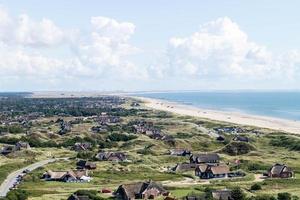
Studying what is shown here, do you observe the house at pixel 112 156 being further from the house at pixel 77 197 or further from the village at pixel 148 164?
the house at pixel 77 197

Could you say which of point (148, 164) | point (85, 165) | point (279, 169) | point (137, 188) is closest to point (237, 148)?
point (148, 164)

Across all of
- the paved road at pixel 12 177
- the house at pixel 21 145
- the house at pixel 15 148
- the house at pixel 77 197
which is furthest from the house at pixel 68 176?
the house at pixel 21 145

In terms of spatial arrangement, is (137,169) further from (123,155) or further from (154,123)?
(154,123)

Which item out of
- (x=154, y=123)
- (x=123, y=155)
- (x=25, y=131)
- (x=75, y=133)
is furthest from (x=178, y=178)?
(x=154, y=123)

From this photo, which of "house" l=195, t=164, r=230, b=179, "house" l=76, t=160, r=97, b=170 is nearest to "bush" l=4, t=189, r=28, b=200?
"house" l=76, t=160, r=97, b=170

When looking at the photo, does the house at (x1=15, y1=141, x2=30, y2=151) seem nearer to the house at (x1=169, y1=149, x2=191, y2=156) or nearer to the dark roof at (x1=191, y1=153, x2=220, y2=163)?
the house at (x1=169, y1=149, x2=191, y2=156)

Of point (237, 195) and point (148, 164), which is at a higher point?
point (237, 195)

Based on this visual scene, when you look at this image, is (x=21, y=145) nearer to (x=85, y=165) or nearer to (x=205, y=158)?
(x=85, y=165)
